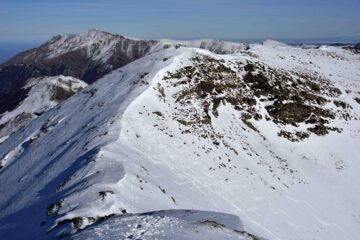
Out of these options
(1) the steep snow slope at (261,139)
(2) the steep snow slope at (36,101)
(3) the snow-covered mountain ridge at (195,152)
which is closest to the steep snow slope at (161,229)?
(3) the snow-covered mountain ridge at (195,152)

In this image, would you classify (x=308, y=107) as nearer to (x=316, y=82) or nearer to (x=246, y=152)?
(x=316, y=82)

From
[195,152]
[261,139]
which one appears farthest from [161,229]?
[261,139]

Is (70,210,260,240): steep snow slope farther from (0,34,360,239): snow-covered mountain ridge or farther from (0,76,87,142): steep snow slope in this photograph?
(0,76,87,142): steep snow slope

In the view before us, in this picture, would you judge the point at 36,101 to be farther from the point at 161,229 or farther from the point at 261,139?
the point at 161,229

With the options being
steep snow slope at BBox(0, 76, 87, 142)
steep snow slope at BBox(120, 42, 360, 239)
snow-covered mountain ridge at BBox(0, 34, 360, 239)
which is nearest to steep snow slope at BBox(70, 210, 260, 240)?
snow-covered mountain ridge at BBox(0, 34, 360, 239)

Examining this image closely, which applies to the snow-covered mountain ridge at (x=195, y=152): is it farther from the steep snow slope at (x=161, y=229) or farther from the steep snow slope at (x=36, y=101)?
the steep snow slope at (x=36, y=101)

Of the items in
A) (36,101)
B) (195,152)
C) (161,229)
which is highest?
(161,229)
